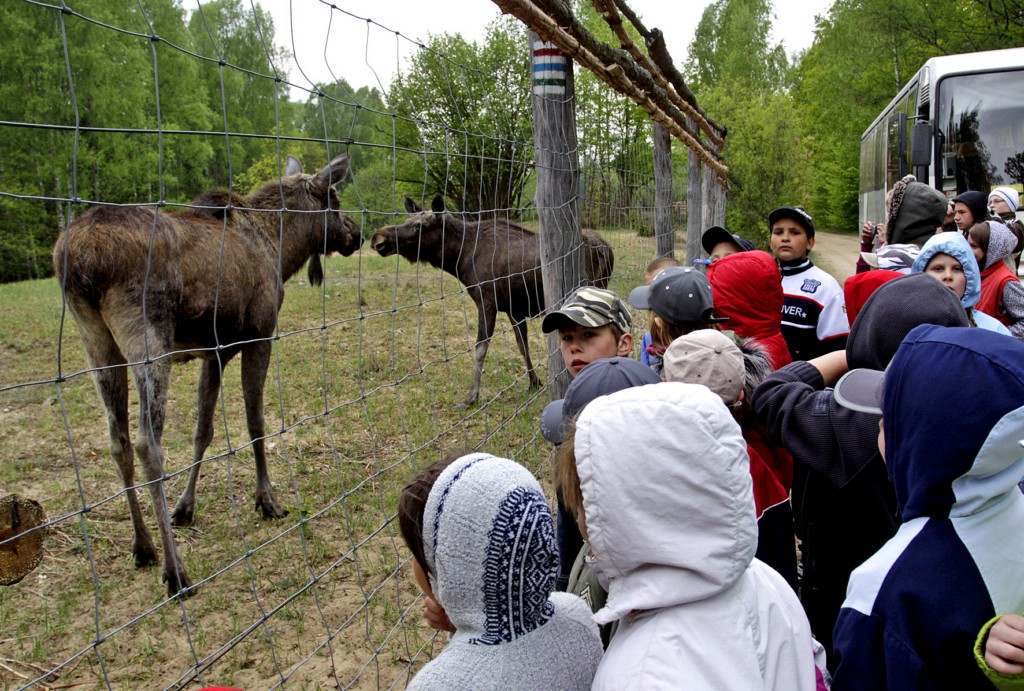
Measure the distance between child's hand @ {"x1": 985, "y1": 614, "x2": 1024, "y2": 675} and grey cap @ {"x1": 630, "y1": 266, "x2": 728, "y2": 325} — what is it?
4.94 feet

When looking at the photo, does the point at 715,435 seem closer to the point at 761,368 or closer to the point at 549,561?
the point at 549,561

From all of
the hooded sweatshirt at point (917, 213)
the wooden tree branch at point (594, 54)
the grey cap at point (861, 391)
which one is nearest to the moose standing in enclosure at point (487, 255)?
the wooden tree branch at point (594, 54)

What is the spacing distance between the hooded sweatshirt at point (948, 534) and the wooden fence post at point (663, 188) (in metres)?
4.88

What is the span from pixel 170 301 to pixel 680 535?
2970mm

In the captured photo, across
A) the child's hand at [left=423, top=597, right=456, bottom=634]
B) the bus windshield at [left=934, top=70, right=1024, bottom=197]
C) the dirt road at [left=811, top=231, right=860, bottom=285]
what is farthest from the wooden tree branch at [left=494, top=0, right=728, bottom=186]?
the dirt road at [left=811, top=231, right=860, bottom=285]

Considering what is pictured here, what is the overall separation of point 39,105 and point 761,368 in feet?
70.1

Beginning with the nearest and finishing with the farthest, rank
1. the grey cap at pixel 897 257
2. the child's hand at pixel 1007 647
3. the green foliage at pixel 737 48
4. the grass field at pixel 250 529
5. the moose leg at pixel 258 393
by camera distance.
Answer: the child's hand at pixel 1007 647 < the grass field at pixel 250 529 < the grey cap at pixel 897 257 < the moose leg at pixel 258 393 < the green foliage at pixel 737 48

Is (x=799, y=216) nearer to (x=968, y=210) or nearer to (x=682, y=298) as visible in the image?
(x=682, y=298)

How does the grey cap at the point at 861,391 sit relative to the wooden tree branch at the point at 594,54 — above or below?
below

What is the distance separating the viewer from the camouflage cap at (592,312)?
241cm

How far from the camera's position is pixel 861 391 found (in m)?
1.79

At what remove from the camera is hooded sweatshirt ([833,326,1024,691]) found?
1157 millimetres

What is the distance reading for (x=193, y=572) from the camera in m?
3.48

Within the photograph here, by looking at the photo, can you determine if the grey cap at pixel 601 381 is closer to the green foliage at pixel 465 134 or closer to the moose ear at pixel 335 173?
the green foliage at pixel 465 134
